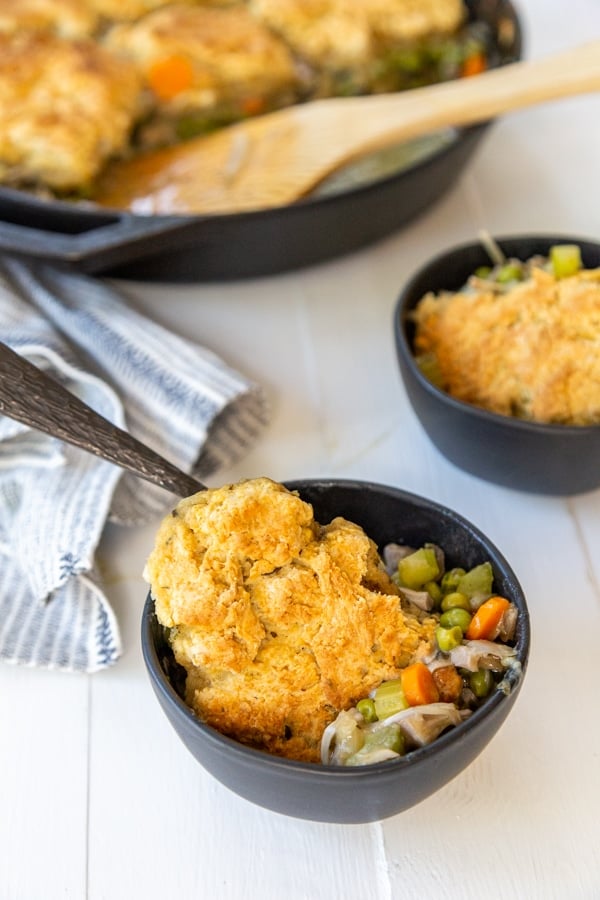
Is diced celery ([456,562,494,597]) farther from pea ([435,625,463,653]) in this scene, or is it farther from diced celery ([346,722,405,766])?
diced celery ([346,722,405,766])

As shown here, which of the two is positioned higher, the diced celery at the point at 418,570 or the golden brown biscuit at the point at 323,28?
the golden brown biscuit at the point at 323,28

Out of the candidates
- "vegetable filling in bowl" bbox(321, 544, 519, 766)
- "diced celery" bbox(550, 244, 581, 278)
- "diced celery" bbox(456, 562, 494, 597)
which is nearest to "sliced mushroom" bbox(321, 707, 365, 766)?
"vegetable filling in bowl" bbox(321, 544, 519, 766)

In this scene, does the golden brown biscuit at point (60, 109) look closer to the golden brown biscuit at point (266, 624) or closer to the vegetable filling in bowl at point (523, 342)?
the vegetable filling in bowl at point (523, 342)

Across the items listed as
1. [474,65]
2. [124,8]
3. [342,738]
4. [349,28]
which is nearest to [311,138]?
[349,28]

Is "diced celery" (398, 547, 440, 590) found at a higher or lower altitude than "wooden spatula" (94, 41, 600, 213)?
lower

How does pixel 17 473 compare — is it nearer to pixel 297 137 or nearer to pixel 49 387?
pixel 49 387

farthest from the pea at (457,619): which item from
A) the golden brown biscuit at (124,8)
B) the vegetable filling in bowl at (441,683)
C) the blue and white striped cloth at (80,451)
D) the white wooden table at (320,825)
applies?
the golden brown biscuit at (124,8)
